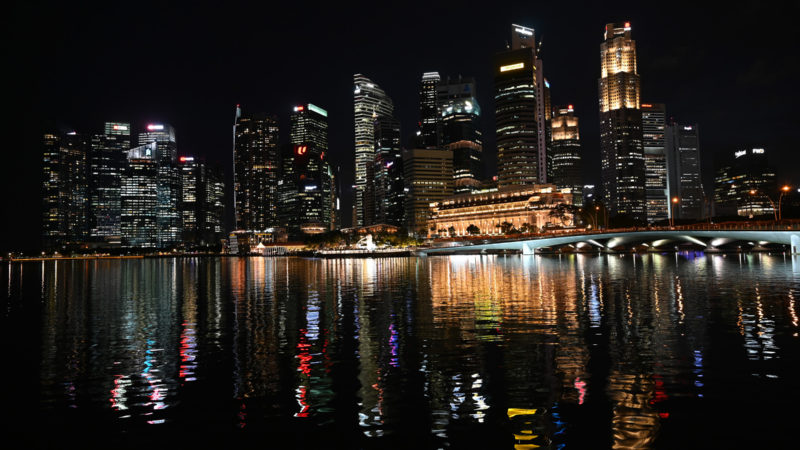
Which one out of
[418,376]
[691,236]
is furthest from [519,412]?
[691,236]

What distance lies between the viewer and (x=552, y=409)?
43.5 feet

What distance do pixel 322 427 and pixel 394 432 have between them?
1794mm

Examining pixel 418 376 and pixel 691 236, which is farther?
pixel 691 236

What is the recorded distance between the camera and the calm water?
12.1 meters

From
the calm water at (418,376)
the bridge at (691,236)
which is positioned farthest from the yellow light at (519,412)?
the bridge at (691,236)

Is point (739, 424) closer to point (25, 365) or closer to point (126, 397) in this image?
point (126, 397)

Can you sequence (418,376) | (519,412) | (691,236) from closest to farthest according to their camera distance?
(519,412), (418,376), (691,236)

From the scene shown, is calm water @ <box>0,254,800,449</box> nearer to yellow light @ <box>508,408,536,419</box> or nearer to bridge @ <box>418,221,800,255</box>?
yellow light @ <box>508,408,536,419</box>

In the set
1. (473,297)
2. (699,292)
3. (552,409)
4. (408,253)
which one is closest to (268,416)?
(552,409)

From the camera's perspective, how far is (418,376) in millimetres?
16875

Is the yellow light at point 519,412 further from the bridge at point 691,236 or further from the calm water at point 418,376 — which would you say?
the bridge at point 691,236

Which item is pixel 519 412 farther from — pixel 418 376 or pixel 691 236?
pixel 691 236

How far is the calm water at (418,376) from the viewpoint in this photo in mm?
12062

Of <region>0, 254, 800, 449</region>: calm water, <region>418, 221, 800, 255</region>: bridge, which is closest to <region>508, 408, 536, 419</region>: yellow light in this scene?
<region>0, 254, 800, 449</region>: calm water
